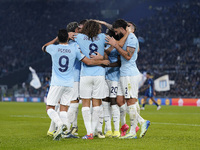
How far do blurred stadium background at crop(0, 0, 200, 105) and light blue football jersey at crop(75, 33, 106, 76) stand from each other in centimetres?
2398

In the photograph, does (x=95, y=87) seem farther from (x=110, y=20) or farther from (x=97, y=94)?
(x=110, y=20)

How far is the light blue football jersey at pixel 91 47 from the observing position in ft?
25.3

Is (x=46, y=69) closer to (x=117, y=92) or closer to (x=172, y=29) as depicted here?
(x=172, y=29)

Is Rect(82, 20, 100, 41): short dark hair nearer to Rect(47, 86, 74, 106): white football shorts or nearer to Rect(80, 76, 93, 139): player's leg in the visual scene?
Rect(80, 76, 93, 139): player's leg

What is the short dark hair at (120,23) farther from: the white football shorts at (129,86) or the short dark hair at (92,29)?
the white football shorts at (129,86)

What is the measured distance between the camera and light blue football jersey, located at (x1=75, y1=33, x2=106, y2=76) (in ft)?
25.3

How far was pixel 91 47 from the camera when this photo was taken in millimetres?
7770

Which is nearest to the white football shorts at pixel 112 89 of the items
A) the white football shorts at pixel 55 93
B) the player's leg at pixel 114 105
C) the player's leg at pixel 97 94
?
the player's leg at pixel 114 105

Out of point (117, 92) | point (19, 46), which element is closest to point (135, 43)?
point (117, 92)

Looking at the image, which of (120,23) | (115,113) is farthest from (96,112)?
(120,23)

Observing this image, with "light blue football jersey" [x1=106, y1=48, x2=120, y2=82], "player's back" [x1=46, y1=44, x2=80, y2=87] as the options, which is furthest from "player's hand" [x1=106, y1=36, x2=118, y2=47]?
"player's back" [x1=46, y1=44, x2=80, y2=87]

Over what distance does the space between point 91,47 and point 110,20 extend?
44.7m

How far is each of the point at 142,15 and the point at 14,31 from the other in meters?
18.1

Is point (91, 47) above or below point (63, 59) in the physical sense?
above
